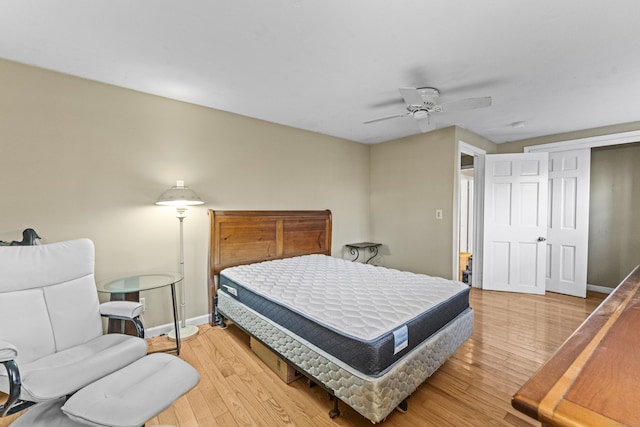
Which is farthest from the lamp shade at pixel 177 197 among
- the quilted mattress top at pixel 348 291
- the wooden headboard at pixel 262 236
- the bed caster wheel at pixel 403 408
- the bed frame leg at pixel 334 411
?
the bed caster wheel at pixel 403 408

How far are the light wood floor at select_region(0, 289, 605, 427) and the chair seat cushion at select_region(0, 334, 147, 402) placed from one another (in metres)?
0.51

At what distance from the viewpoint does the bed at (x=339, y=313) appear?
158 centimetres

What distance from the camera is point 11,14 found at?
1.64m

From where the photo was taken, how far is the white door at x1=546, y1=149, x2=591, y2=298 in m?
3.99

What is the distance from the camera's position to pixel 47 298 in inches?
68.6

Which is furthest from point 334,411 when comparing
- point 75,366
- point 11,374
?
point 11,374

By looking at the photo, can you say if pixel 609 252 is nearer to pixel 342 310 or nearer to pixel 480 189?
pixel 480 189

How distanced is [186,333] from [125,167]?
170 cm

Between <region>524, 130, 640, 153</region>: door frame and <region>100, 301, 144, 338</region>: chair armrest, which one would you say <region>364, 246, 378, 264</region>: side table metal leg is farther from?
<region>100, 301, 144, 338</region>: chair armrest

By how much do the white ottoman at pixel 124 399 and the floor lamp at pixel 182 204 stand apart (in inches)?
56.7

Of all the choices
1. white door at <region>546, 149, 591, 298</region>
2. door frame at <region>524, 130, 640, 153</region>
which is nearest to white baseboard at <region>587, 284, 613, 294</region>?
white door at <region>546, 149, 591, 298</region>

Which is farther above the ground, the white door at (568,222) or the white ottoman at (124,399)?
the white door at (568,222)

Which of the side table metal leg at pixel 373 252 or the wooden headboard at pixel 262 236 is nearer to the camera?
the wooden headboard at pixel 262 236

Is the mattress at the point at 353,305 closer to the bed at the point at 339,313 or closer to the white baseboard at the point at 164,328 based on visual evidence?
the bed at the point at 339,313
